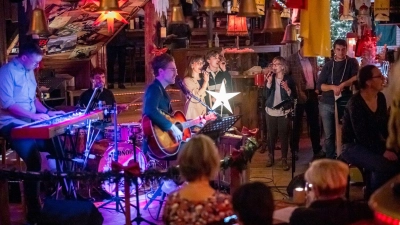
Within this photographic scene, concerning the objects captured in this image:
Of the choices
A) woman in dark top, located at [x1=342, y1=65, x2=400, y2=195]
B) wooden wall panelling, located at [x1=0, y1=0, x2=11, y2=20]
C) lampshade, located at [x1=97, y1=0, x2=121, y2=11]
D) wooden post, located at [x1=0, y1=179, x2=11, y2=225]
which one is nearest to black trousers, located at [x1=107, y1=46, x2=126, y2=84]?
wooden wall panelling, located at [x1=0, y1=0, x2=11, y2=20]

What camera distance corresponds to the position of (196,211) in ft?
13.1

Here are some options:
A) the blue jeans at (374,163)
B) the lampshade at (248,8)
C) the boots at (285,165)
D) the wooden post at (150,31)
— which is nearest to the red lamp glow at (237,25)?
the wooden post at (150,31)

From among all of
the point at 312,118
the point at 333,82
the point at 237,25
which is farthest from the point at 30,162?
the point at 237,25

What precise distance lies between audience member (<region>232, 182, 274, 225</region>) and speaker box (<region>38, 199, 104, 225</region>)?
2.61 m

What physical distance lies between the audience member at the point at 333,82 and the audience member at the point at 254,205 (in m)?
5.11

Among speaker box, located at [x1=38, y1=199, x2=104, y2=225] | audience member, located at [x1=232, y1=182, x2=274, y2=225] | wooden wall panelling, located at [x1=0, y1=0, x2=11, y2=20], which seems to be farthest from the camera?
wooden wall panelling, located at [x1=0, y1=0, x2=11, y2=20]

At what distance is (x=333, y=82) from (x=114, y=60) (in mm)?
8456

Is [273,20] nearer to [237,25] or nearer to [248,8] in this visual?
[248,8]

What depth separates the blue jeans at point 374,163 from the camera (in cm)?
609

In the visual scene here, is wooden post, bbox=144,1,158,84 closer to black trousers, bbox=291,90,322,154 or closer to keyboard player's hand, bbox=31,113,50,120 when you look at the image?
black trousers, bbox=291,90,322,154

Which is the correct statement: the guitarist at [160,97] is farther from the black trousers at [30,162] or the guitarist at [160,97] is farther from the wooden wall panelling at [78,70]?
the wooden wall panelling at [78,70]

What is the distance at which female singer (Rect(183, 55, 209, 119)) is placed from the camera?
808cm

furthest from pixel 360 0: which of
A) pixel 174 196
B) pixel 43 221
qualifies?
pixel 174 196

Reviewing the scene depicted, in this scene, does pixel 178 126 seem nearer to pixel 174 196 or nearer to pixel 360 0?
pixel 174 196
